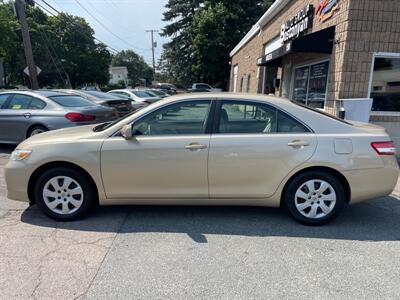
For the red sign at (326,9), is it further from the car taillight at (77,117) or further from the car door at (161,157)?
the car taillight at (77,117)

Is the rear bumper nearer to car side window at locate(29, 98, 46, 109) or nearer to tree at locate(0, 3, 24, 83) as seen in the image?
car side window at locate(29, 98, 46, 109)

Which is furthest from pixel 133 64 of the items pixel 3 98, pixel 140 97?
pixel 3 98

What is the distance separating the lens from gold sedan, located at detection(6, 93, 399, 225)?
12.3 feet

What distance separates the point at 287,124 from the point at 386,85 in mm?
5338

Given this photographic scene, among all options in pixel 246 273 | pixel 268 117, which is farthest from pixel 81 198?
pixel 268 117

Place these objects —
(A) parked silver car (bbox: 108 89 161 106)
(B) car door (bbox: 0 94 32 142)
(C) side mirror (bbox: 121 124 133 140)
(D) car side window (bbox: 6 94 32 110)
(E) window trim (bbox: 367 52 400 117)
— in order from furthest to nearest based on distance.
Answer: (A) parked silver car (bbox: 108 89 161 106) → (D) car side window (bbox: 6 94 32 110) → (B) car door (bbox: 0 94 32 142) → (E) window trim (bbox: 367 52 400 117) → (C) side mirror (bbox: 121 124 133 140)

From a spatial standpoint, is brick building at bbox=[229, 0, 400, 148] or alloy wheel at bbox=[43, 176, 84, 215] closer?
alloy wheel at bbox=[43, 176, 84, 215]

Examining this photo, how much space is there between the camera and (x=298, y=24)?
404 inches

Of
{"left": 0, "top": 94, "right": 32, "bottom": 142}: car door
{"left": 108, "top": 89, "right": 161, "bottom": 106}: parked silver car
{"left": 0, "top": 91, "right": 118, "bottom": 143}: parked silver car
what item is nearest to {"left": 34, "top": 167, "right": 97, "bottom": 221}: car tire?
{"left": 0, "top": 91, "right": 118, "bottom": 143}: parked silver car

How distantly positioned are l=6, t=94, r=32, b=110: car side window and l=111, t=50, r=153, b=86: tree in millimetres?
108699

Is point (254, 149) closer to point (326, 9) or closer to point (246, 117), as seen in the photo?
point (246, 117)

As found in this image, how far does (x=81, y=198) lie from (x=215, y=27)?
31006 millimetres

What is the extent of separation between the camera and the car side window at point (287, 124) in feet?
12.6

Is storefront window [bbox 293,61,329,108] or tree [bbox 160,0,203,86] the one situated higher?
tree [bbox 160,0,203,86]
